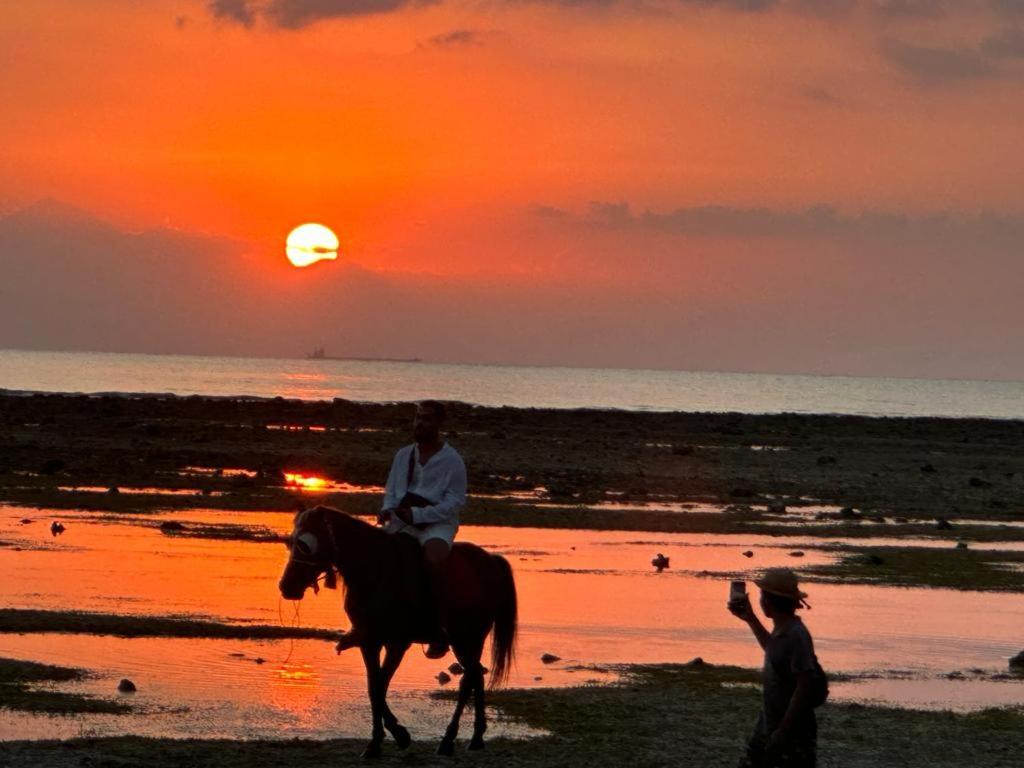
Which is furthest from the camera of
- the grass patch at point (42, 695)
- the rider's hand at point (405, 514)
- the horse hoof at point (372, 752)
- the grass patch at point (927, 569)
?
the grass patch at point (927, 569)

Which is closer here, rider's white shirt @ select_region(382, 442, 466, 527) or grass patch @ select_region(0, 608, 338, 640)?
rider's white shirt @ select_region(382, 442, 466, 527)

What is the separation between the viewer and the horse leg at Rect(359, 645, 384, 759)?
41.9ft

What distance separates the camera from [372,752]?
12742mm

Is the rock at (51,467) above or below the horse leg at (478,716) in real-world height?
above

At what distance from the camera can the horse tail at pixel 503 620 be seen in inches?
551

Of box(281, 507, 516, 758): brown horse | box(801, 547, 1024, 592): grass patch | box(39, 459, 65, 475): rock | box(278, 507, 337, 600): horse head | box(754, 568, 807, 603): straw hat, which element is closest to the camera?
box(754, 568, 807, 603): straw hat

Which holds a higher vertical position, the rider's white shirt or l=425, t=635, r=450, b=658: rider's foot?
the rider's white shirt

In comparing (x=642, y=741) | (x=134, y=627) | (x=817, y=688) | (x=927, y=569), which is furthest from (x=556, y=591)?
(x=817, y=688)

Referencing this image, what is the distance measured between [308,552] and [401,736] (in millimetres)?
1547

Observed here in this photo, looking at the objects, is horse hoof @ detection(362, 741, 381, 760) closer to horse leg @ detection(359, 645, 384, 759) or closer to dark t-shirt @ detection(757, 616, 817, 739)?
horse leg @ detection(359, 645, 384, 759)

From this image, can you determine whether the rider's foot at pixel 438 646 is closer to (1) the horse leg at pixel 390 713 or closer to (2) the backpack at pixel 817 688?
(1) the horse leg at pixel 390 713

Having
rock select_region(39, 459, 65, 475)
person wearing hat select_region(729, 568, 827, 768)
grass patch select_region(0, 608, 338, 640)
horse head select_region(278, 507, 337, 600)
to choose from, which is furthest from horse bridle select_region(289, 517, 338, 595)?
rock select_region(39, 459, 65, 475)

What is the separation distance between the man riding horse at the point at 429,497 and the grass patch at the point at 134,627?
16.1 feet

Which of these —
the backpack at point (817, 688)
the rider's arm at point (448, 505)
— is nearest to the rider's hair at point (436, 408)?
the rider's arm at point (448, 505)
